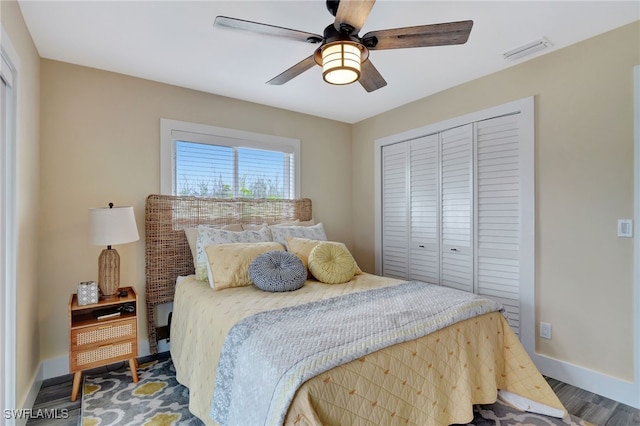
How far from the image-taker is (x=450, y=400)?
5.51 feet

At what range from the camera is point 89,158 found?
262cm

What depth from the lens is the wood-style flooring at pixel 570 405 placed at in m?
1.93

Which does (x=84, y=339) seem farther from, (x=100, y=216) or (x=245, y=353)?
(x=245, y=353)

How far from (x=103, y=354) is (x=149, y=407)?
1.78 ft

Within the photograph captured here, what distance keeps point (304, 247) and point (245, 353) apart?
4.51 feet

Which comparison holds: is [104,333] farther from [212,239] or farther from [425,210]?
[425,210]

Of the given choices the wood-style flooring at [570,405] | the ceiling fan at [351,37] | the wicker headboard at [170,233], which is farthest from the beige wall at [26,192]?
the ceiling fan at [351,37]

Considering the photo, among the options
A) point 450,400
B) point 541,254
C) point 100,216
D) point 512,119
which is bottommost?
point 450,400

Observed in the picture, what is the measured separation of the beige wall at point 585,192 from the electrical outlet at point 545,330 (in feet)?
0.12

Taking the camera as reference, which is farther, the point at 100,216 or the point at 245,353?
the point at 100,216

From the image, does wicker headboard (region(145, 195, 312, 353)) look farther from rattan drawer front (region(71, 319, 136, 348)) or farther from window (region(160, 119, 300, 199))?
rattan drawer front (region(71, 319, 136, 348))

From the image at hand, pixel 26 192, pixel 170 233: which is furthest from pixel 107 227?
pixel 170 233

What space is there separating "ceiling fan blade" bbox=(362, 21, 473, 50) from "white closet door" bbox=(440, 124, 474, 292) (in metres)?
1.51

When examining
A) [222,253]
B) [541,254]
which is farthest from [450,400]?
[222,253]
